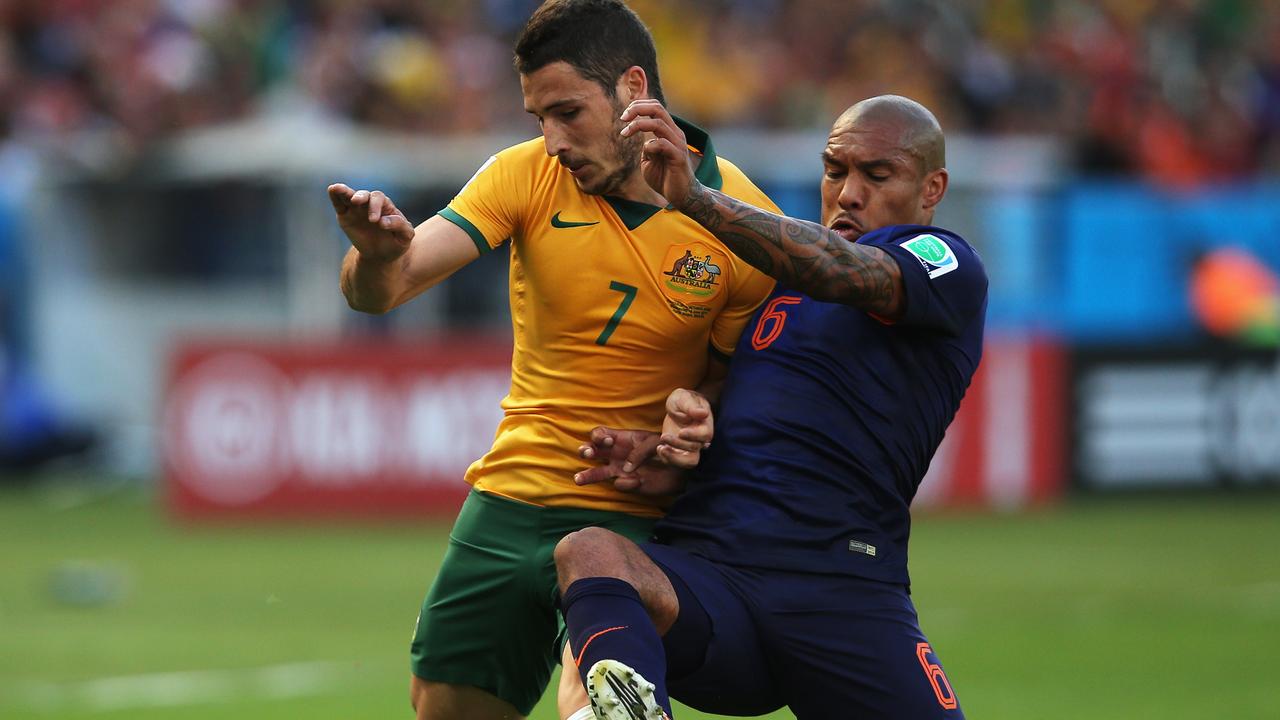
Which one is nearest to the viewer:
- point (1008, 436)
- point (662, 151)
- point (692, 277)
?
point (662, 151)

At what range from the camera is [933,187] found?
513 centimetres

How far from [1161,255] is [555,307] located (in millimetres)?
13380

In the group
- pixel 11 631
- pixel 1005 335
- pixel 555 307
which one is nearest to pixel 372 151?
pixel 1005 335

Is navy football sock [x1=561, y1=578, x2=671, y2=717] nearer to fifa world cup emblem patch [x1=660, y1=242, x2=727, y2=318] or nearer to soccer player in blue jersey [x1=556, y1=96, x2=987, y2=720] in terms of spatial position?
soccer player in blue jersey [x1=556, y1=96, x2=987, y2=720]

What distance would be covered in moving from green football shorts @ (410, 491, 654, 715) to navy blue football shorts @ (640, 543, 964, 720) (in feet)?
1.57

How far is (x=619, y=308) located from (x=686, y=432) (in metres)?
0.43

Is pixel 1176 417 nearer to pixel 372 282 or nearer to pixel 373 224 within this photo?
pixel 372 282

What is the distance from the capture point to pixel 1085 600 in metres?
11.6

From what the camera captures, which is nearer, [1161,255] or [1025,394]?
[1025,394]

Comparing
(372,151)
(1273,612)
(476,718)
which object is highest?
(372,151)

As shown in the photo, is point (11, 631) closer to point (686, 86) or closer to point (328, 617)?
point (328, 617)

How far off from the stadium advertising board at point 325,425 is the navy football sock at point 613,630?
10.2 meters

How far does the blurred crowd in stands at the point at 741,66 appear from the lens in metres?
17.4

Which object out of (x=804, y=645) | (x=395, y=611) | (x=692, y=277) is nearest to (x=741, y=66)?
(x=395, y=611)
